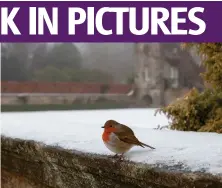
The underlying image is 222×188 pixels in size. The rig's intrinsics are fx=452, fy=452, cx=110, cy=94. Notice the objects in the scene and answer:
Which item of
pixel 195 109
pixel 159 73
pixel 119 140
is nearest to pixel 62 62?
pixel 159 73

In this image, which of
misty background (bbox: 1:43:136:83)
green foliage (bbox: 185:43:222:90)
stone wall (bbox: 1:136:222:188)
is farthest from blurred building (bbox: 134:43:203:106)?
stone wall (bbox: 1:136:222:188)

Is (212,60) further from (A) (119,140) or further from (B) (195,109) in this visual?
(A) (119,140)

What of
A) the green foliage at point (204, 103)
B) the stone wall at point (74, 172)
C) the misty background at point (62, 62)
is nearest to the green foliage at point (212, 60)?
the green foliage at point (204, 103)

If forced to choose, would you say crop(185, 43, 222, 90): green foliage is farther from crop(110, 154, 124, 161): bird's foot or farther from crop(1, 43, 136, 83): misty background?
crop(1, 43, 136, 83): misty background

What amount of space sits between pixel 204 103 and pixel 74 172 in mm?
1540

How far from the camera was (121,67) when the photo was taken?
55562mm

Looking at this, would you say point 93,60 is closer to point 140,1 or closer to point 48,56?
point 48,56

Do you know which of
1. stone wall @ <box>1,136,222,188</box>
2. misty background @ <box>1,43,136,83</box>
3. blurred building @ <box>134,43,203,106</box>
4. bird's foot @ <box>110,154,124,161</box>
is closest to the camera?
stone wall @ <box>1,136,222,188</box>

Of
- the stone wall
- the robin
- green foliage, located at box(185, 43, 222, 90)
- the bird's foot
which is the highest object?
green foliage, located at box(185, 43, 222, 90)

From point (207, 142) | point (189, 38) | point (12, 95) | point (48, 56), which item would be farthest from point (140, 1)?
point (48, 56)

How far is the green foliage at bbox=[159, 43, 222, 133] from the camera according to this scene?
3.23 metres

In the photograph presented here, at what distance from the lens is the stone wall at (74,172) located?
1532 millimetres

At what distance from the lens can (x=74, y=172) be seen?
2123 millimetres

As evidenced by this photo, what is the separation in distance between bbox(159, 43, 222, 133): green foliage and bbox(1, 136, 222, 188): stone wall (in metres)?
1.24
